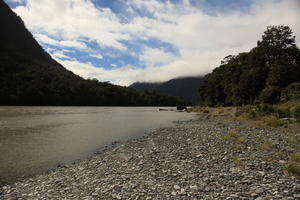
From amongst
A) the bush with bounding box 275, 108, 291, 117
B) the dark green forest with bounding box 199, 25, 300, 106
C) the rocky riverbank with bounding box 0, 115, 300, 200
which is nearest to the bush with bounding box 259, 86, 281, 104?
the dark green forest with bounding box 199, 25, 300, 106

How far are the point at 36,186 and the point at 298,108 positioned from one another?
26826 mm

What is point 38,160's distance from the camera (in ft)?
53.7

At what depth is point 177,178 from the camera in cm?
1016

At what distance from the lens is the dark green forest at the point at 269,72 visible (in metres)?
47.5

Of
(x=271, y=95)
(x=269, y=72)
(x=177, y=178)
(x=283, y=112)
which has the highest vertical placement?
(x=269, y=72)

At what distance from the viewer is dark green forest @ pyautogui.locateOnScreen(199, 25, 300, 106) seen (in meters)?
47.5

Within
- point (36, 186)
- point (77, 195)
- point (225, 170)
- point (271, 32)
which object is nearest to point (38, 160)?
point (36, 186)

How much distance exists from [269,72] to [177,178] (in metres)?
51.1

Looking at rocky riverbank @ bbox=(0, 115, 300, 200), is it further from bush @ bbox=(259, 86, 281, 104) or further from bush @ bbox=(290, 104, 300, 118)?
bush @ bbox=(259, 86, 281, 104)

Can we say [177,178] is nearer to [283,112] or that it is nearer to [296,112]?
[296,112]

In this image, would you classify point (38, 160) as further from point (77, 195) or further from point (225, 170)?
point (225, 170)

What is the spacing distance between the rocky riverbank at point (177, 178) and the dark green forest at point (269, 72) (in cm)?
3247

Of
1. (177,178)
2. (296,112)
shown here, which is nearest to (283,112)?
(296,112)

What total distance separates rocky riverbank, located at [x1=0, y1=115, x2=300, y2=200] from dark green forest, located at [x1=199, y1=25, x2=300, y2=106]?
32.5 m
